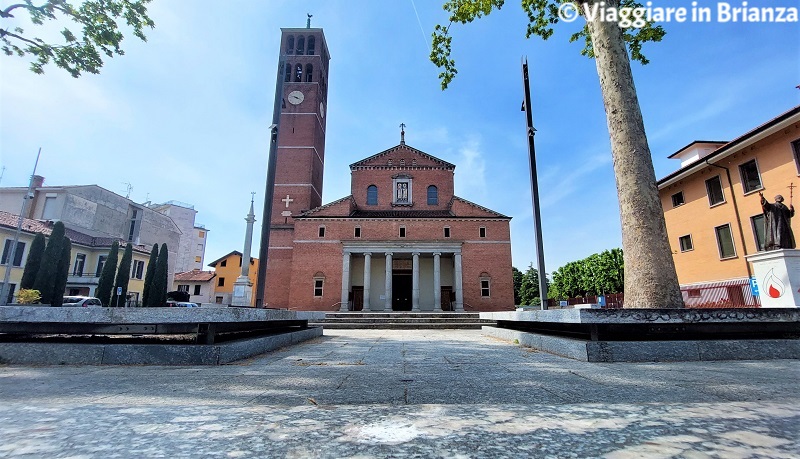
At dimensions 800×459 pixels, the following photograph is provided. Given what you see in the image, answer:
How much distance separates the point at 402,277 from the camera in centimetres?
3203

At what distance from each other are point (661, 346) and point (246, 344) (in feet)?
18.5

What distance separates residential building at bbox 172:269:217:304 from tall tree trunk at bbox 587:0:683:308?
54.2 metres

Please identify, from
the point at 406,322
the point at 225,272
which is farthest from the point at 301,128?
the point at 225,272

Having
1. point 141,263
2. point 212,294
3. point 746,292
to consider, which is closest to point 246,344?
point 746,292

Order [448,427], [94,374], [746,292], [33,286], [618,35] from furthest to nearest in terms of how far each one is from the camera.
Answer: [33,286]
[746,292]
[618,35]
[94,374]
[448,427]

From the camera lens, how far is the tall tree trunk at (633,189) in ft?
19.0

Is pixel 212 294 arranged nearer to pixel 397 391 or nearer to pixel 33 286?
pixel 33 286

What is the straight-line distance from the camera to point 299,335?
355 inches

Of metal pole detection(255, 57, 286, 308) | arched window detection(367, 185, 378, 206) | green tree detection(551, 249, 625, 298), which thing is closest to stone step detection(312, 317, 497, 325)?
metal pole detection(255, 57, 286, 308)

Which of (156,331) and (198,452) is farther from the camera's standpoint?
(156,331)

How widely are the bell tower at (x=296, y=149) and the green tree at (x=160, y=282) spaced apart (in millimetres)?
9412

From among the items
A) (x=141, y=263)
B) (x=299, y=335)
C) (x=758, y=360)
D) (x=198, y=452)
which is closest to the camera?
(x=198, y=452)

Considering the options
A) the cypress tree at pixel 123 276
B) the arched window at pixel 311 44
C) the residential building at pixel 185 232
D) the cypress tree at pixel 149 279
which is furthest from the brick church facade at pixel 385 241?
the residential building at pixel 185 232

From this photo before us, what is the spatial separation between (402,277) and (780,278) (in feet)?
85.6
